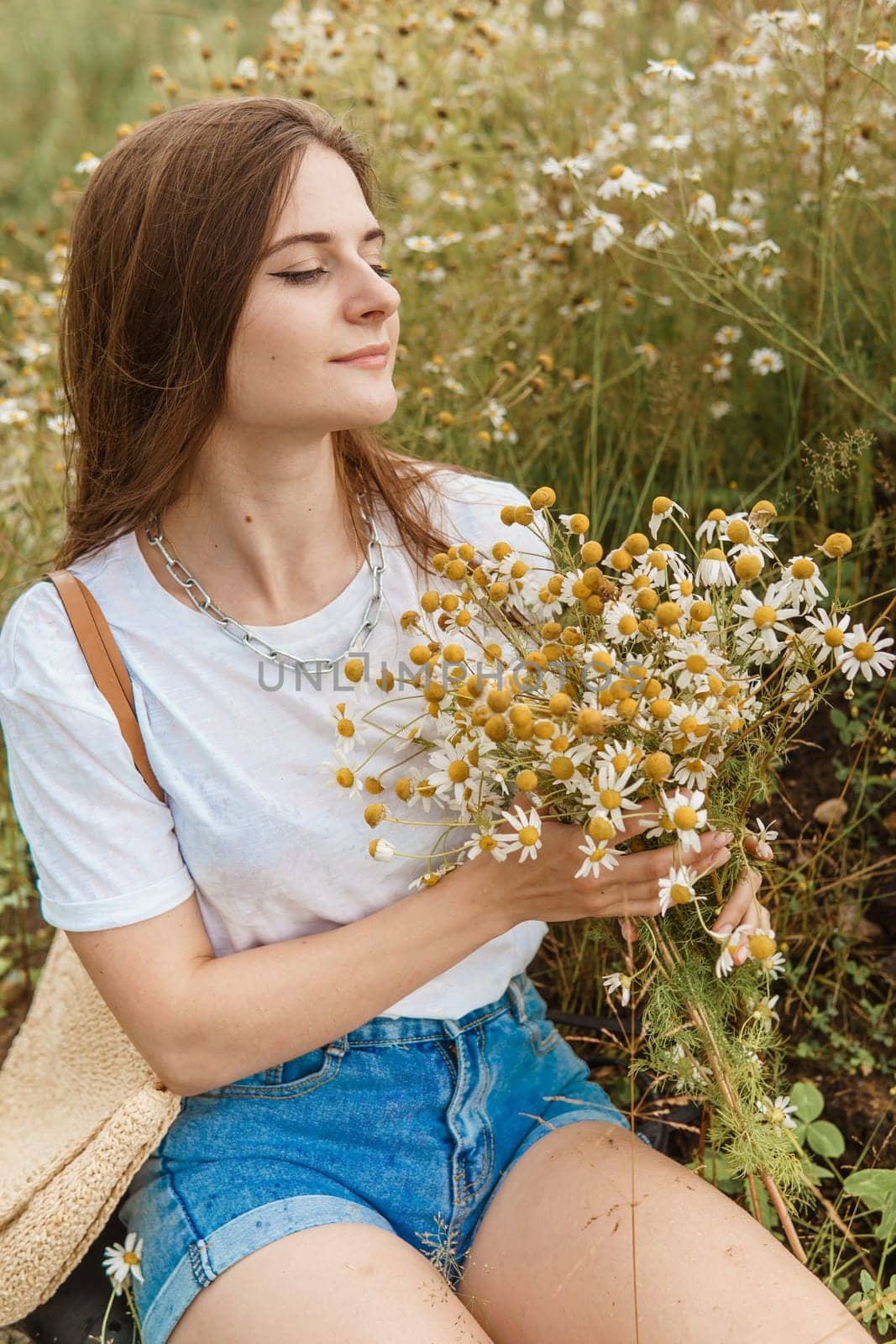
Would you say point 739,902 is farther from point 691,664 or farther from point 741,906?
point 691,664

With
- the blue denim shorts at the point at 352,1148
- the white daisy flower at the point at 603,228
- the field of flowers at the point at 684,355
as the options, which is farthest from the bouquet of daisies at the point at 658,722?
the white daisy flower at the point at 603,228

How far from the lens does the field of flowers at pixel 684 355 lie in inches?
72.8

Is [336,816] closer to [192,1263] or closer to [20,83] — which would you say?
[192,1263]

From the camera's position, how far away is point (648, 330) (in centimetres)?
250

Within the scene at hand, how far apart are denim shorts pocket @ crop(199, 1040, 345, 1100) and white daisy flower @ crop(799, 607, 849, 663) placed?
0.79 metres

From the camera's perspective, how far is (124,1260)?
4.85 feet

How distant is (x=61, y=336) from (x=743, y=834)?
3.70ft

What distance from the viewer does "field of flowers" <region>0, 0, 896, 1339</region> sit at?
6.07 feet

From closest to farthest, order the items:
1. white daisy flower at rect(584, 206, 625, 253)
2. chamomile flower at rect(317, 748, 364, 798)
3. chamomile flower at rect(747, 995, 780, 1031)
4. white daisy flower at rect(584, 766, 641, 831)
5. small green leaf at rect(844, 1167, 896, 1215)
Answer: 1. white daisy flower at rect(584, 766, 641, 831)
2. chamomile flower at rect(317, 748, 364, 798)
3. chamomile flower at rect(747, 995, 780, 1031)
4. small green leaf at rect(844, 1167, 896, 1215)
5. white daisy flower at rect(584, 206, 625, 253)

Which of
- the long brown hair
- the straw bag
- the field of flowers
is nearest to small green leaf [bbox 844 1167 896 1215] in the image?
the field of flowers

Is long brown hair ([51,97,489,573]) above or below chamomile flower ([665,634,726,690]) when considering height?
above

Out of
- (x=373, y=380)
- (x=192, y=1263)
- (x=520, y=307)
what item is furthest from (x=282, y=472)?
(x=520, y=307)

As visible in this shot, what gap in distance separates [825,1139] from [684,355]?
1423mm

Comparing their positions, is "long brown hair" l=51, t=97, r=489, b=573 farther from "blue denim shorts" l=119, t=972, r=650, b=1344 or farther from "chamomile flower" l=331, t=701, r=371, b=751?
"blue denim shorts" l=119, t=972, r=650, b=1344
